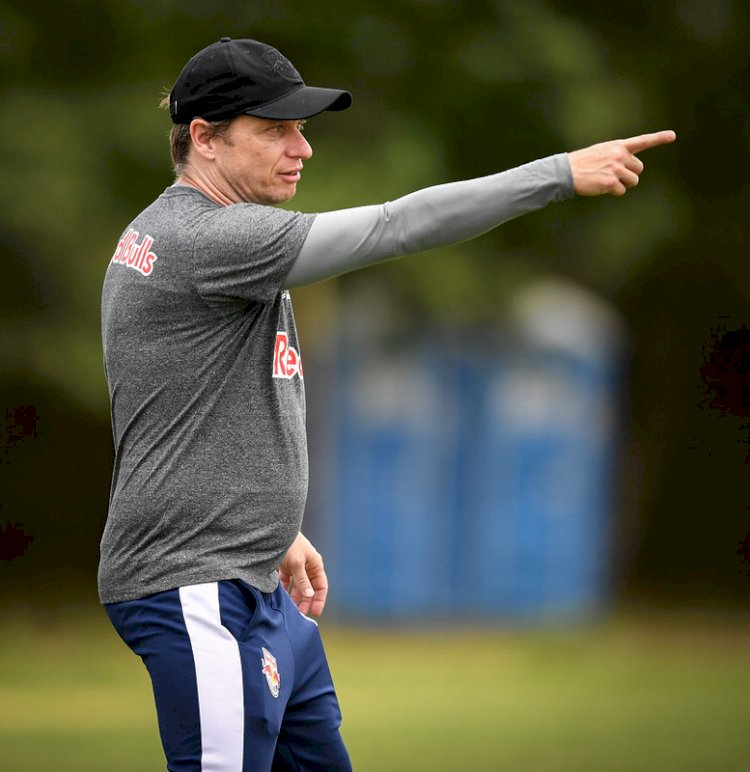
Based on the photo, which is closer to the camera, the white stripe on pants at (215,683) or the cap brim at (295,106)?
the white stripe on pants at (215,683)

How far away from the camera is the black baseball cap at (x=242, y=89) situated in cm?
329

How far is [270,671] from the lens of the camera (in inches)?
128

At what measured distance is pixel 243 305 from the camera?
320 centimetres

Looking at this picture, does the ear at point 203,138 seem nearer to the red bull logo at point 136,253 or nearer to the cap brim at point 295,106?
the cap brim at point 295,106

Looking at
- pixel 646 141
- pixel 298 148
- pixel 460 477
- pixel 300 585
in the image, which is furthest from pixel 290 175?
pixel 460 477

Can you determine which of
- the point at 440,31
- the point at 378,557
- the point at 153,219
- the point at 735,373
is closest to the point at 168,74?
the point at 440,31

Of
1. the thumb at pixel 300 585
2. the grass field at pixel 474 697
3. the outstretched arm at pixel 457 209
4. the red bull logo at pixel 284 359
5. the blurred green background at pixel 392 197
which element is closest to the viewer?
the outstretched arm at pixel 457 209

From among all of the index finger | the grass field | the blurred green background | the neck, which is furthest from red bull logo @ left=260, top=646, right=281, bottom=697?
the blurred green background

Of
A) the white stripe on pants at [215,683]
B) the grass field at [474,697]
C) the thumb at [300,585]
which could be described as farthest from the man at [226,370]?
the grass field at [474,697]

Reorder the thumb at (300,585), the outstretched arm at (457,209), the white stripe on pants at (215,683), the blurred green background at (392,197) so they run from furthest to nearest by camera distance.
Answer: the blurred green background at (392,197), the thumb at (300,585), the white stripe on pants at (215,683), the outstretched arm at (457,209)

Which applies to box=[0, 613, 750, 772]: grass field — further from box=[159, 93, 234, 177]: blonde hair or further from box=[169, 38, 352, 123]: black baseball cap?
box=[169, 38, 352, 123]: black baseball cap

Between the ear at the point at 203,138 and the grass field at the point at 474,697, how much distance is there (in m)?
4.07

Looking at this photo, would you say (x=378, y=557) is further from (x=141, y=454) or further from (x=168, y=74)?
(x=141, y=454)

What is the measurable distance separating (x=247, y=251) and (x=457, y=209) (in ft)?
1.36
